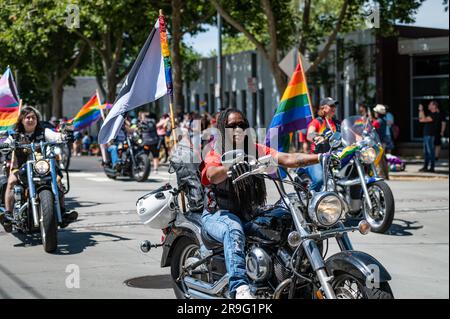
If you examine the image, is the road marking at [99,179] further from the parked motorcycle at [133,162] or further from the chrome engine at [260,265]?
the chrome engine at [260,265]

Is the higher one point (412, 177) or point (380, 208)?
point (380, 208)

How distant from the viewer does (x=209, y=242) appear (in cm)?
609

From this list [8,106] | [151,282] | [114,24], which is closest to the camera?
[151,282]

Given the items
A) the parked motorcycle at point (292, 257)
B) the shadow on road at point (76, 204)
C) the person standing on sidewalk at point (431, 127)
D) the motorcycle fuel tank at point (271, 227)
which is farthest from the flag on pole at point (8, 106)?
the person standing on sidewalk at point (431, 127)

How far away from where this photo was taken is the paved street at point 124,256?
7207mm

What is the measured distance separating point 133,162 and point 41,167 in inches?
360

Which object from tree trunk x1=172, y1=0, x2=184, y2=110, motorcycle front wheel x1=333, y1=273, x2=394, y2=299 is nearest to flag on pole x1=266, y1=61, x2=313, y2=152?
motorcycle front wheel x1=333, y1=273, x2=394, y2=299

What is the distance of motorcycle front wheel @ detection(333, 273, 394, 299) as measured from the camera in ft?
16.7

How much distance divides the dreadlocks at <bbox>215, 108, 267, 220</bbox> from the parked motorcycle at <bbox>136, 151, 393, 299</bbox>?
0.09m

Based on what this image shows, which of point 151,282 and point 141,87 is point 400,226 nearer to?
point 151,282

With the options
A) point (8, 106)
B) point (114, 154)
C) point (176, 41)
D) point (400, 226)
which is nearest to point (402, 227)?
point (400, 226)
